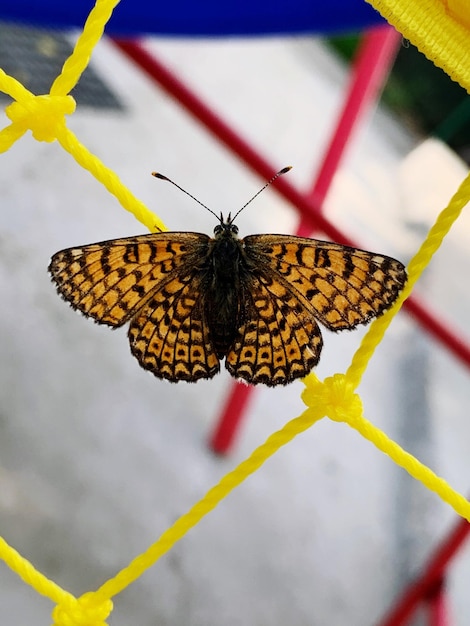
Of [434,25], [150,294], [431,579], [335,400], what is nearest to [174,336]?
[150,294]

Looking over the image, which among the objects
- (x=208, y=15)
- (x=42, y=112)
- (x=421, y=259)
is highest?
(x=208, y=15)

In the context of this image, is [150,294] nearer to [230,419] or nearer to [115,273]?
[115,273]

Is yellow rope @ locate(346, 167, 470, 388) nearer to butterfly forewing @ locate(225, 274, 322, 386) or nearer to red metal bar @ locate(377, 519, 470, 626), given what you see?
butterfly forewing @ locate(225, 274, 322, 386)

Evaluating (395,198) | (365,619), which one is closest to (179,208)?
(395,198)

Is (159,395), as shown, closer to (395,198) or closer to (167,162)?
(167,162)

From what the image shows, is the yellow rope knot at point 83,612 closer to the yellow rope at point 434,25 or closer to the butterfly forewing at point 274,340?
the butterfly forewing at point 274,340
